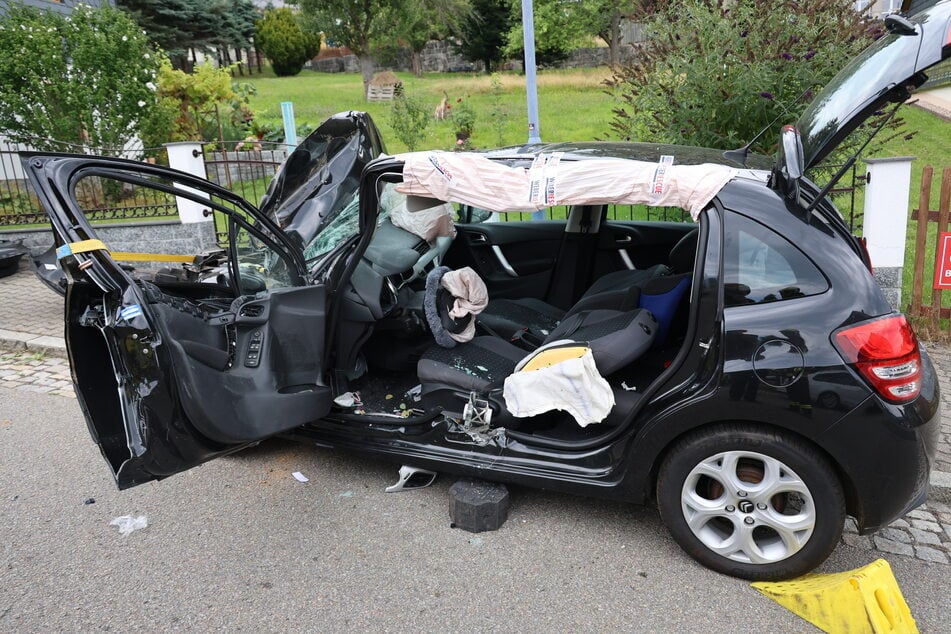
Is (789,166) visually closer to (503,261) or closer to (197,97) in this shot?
(503,261)

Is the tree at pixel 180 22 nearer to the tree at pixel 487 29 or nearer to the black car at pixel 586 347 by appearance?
the tree at pixel 487 29

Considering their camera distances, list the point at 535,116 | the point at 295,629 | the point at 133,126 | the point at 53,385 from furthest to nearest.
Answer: the point at 133,126, the point at 535,116, the point at 53,385, the point at 295,629

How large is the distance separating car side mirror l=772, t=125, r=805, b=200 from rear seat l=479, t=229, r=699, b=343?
2.10 feet

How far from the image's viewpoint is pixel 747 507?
2807 millimetres

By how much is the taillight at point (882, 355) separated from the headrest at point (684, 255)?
1184 millimetres

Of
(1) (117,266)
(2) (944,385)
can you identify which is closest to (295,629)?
(1) (117,266)

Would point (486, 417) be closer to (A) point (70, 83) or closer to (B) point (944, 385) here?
(B) point (944, 385)

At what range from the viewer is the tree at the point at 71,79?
28.9ft

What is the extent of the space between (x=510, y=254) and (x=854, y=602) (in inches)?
124

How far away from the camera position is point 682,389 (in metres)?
2.83

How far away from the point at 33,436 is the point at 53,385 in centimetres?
103

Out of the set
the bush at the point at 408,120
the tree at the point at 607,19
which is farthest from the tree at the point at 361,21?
the bush at the point at 408,120

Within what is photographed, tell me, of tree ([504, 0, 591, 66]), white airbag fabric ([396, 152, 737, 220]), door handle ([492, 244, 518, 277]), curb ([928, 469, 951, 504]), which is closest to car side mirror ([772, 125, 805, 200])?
white airbag fabric ([396, 152, 737, 220])

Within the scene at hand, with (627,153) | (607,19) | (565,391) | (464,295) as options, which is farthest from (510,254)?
(607,19)
